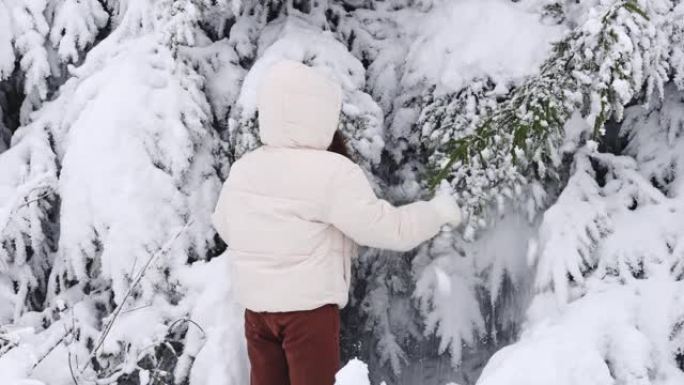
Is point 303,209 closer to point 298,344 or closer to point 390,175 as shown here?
point 298,344

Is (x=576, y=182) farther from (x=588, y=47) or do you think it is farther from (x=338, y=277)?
(x=338, y=277)

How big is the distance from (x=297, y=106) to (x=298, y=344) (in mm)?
872

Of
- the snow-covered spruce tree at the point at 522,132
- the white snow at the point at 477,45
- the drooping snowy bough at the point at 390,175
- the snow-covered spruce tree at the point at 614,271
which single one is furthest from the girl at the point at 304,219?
the white snow at the point at 477,45

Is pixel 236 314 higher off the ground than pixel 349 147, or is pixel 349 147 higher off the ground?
pixel 349 147

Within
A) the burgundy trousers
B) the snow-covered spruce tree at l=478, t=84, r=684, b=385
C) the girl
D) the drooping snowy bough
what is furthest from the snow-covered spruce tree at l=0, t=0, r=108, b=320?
the snow-covered spruce tree at l=478, t=84, r=684, b=385

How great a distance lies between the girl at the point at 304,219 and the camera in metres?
2.68

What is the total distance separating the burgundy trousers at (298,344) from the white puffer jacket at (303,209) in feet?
0.17

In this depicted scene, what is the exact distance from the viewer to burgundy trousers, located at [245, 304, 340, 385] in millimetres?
2762

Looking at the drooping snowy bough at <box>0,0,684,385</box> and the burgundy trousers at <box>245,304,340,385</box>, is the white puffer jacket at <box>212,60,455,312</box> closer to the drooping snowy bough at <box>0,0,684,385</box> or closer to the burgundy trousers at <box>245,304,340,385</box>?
the burgundy trousers at <box>245,304,340,385</box>

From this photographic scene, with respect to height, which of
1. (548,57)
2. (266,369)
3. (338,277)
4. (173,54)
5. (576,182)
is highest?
(548,57)

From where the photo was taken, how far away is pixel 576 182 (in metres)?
3.04

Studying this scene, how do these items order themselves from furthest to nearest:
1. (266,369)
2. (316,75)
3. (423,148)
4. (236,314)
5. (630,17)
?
(423,148) < (236,314) < (266,369) < (316,75) < (630,17)

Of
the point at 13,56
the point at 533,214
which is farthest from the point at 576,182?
the point at 13,56

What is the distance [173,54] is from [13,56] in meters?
0.87
